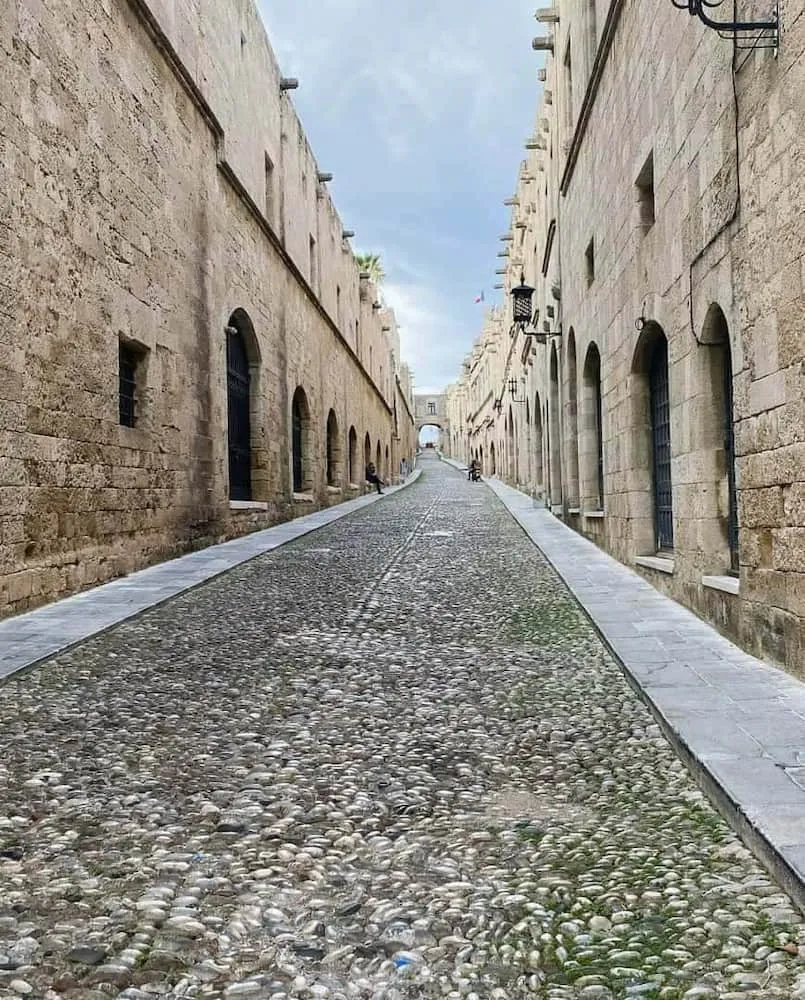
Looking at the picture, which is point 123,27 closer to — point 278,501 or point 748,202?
point 748,202

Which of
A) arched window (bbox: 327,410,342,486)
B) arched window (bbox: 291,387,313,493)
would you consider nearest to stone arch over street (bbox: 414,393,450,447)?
arched window (bbox: 327,410,342,486)

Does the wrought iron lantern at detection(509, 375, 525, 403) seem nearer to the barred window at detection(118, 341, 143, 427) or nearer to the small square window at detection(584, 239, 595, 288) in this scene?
the small square window at detection(584, 239, 595, 288)

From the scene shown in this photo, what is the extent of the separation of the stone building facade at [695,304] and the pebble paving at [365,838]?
1261 millimetres

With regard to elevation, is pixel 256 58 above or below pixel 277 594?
above

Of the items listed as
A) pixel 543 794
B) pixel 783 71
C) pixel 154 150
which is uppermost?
pixel 154 150

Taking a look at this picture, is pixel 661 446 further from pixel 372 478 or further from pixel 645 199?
pixel 372 478

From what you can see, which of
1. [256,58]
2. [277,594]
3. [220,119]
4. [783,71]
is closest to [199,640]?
[277,594]

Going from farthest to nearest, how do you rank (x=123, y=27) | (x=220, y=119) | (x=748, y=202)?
(x=220, y=119) → (x=123, y=27) → (x=748, y=202)

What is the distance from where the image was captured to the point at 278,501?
15727mm

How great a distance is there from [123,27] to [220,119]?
400 centimetres

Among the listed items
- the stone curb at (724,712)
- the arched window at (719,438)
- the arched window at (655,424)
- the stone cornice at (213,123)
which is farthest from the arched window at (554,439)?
the arched window at (719,438)

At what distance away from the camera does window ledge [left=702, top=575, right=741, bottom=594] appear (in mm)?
5266

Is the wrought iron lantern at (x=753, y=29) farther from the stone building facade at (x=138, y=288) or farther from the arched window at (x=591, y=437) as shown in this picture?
the arched window at (x=591, y=437)

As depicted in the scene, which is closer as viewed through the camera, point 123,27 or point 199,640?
point 199,640
